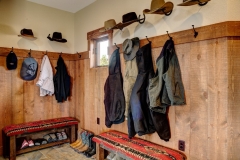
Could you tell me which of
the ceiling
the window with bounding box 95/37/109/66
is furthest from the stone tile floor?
the ceiling

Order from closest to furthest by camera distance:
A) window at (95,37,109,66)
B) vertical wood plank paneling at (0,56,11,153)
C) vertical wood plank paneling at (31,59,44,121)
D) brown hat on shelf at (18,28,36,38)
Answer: vertical wood plank paneling at (0,56,11,153), brown hat on shelf at (18,28,36,38), window at (95,37,109,66), vertical wood plank paneling at (31,59,44,121)

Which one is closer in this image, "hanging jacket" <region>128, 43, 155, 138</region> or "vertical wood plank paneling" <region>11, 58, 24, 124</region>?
"hanging jacket" <region>128, 43, 155, 138</region>

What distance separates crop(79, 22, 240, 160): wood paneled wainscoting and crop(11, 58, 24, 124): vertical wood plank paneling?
7.85ft

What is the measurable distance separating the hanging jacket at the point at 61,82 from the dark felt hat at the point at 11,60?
699 mm

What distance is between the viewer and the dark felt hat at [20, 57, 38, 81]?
296cm

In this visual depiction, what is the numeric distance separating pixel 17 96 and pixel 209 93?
2943mm

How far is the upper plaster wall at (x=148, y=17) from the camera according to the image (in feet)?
5.19

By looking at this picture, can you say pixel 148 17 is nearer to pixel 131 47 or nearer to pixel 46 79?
pixel 131 47

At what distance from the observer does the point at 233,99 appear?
1.55 meters

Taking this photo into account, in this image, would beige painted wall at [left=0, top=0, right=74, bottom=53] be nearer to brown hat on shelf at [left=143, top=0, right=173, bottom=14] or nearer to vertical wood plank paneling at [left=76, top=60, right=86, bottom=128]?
vertical wood plank paneling at [left=76, top=60, right=86, bottom=128]

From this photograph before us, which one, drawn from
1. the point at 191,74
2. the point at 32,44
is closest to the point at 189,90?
the point at 191,74

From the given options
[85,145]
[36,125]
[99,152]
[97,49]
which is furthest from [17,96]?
[99,152]

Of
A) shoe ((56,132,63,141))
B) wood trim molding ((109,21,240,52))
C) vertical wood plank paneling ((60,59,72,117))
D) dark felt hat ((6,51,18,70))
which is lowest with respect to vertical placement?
shoe ((56,132,63,141))

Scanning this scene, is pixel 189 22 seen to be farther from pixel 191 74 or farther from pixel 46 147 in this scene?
pixel 46 147
